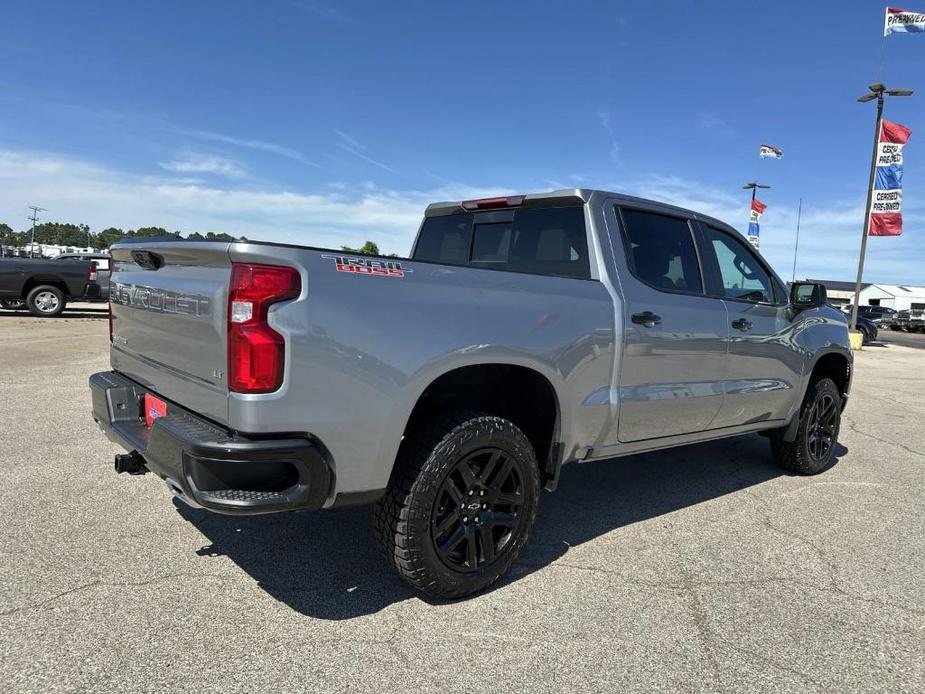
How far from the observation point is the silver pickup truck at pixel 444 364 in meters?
2.32

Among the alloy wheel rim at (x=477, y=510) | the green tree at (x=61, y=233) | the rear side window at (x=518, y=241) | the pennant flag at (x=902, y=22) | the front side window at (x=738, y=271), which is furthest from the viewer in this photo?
the green tree at (x=61, y=233)

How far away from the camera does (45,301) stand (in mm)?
15555

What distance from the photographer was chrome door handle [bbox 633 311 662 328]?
3.51 meters

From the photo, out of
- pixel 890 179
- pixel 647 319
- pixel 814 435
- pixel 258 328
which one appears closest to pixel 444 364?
pixel 258 328

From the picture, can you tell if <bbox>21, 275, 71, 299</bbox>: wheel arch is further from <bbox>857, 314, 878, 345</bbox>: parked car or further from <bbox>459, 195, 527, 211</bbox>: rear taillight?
<bbox>857, 314, 878, 345</bbox>: parked car

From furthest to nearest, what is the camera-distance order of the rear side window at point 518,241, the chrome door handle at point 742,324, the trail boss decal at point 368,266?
the chrome door handle at point 742,324 < the rear side window at point 518,241 < the trail boss decal at point 368,266

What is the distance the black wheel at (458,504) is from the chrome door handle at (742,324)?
1.91 meters

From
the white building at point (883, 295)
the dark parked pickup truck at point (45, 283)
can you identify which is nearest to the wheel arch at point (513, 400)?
the dark parked pickup truck at point (45, 283)

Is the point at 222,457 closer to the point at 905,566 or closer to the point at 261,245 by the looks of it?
the point at 261,245

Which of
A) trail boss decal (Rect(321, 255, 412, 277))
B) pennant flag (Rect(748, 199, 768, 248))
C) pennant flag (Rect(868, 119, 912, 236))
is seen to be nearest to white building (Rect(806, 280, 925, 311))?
pennant flag (Rect(748, 199, 768, 248))

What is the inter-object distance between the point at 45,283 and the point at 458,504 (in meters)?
16.1

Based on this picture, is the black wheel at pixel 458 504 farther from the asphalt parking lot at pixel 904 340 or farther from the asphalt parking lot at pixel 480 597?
the asphalt parking lot at pixel 904 340

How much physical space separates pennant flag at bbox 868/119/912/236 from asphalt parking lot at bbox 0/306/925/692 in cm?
1803

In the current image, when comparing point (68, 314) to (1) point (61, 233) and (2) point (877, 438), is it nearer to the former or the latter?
(2) point (877, 438)
